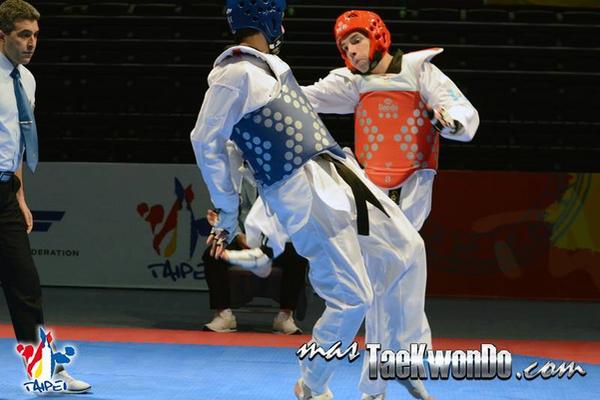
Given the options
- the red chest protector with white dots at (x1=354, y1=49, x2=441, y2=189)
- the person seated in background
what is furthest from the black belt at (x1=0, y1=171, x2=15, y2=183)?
the person seated in background

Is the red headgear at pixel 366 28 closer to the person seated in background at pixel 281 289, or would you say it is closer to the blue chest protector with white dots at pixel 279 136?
the blue chest protector with white dots at pixel 279 136

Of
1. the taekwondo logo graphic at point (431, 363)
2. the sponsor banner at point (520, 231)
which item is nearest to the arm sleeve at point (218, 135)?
the taekwondo logo graphic at point (431, 363)

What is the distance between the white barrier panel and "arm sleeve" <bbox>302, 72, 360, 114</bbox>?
4.43 metres

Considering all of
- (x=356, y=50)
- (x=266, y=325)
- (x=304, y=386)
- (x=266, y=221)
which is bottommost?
(x=266, y=325)

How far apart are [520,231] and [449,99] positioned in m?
4.87

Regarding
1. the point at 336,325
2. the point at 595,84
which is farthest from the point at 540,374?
the point at 595,84

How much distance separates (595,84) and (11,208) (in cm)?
839

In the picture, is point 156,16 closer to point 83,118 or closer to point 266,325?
point 83,118

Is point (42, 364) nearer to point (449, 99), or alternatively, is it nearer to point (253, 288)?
point (449, 99)

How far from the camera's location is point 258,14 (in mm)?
4578

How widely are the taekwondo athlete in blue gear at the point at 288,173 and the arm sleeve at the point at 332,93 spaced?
0.90 m

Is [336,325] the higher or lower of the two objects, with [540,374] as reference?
higher

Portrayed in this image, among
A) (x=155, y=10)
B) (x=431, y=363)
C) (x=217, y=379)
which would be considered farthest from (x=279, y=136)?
(x=155, y=10)

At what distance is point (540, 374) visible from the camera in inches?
234
